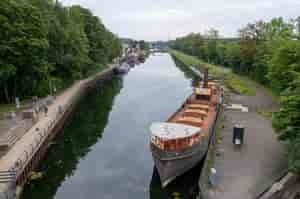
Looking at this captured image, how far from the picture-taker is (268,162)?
45.0ft

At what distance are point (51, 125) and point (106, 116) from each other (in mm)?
8812

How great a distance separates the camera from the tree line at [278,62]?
1116cm

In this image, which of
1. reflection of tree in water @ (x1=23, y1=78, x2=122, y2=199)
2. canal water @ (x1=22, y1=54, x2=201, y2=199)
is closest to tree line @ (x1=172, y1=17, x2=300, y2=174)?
canal water @ (x1=22, y1=54, x2=201, y2=199)

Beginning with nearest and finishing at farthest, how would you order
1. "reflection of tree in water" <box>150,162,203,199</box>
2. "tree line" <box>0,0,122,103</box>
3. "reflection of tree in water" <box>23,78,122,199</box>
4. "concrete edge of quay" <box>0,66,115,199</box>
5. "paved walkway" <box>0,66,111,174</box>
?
"concrete edge of quay" <box>0,66,115,199</box>
"reflection of tree in water" <box>150,162,203,199</box>
"paved walkway" <box>0,66,111,174</box>
"reflection of tree in water" <box>23,78,122,199</box>
"tree line" <box>0,0,122,103</box>

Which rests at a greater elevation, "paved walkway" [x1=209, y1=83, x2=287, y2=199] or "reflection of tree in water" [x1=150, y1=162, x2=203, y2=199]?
"paved walkway" [x1=209, y1=83, x2=287, y2=199]

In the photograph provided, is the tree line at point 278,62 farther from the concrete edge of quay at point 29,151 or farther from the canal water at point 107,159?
the concrete edge of quay at point 29,151

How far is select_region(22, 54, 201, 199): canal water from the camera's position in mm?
13836

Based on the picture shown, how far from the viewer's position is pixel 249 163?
1358cm

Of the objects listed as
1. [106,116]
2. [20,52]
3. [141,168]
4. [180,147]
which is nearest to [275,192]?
[180,147]

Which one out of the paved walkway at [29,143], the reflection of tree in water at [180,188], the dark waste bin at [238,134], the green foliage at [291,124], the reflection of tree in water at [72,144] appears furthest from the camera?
the dark waste bin at [238,134]

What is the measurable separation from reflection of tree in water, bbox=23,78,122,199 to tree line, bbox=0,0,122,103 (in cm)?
560

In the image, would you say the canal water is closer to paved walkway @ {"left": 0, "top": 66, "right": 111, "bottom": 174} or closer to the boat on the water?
the boat on the water

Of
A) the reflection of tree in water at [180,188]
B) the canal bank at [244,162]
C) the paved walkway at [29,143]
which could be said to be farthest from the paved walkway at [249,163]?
the paved walkway at [29,143]

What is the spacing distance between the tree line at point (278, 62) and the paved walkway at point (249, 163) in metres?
1.53
